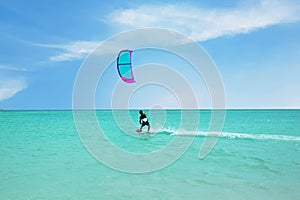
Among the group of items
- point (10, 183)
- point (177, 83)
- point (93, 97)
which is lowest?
point (10, 183)

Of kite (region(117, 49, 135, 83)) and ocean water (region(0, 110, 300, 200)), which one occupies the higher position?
kite (region(117, 49, 135, 83))

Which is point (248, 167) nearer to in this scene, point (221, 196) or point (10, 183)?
point (221, 196)

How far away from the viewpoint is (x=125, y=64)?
1188 centimetres

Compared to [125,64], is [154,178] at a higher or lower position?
lower

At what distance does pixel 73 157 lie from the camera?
30.9 feet

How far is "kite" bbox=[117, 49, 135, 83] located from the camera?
38.4 feet

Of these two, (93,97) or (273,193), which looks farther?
(93,97)

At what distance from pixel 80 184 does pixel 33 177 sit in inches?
57.2

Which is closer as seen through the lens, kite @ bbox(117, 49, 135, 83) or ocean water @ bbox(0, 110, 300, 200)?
ocean water @ bbox(0, 110, 300, 200)

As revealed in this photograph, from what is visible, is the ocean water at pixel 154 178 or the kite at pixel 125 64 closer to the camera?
the ocean water at pixel 154 178

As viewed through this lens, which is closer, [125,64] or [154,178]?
[154,178]

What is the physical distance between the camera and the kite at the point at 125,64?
11.7 meters

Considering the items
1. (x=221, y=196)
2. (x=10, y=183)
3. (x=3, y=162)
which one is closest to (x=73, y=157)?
(x=3, y=162)

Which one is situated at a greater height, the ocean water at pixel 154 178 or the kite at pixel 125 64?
the kite at pixel 125 64
